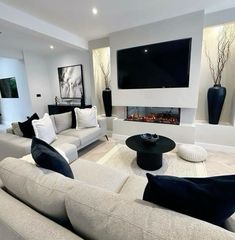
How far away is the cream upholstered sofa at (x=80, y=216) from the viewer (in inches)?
23.5

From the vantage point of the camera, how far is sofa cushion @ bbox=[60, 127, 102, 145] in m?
2.97

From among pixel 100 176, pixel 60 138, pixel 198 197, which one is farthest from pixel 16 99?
A: pixel 198 197

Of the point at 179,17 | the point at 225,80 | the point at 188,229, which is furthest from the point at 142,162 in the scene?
the point at 179,17

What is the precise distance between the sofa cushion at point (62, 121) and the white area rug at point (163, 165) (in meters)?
1.06

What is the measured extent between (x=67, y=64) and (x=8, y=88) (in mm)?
2789

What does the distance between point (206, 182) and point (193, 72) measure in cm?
273

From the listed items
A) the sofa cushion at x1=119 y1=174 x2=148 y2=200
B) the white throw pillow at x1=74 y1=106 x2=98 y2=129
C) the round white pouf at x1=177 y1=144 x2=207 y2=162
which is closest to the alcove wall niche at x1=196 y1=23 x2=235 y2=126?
the round white pouf at x1=177 y1=144 x2=207 y2=162

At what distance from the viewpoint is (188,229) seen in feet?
1.91

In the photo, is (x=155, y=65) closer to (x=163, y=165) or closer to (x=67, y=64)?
(x=163, y=165)

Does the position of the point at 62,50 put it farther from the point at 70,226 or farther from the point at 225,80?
the point at 70,226

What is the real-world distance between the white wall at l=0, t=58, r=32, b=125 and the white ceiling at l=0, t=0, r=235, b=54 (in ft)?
6.83

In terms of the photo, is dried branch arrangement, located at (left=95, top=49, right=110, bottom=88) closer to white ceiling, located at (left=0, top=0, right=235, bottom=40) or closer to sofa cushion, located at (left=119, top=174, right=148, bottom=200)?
white ceiling, located at (left=0, top=0, right=235, bottom=40)

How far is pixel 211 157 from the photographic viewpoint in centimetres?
285

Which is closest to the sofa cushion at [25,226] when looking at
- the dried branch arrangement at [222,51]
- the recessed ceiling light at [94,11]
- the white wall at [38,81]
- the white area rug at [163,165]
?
the white area rug at [163,165]
